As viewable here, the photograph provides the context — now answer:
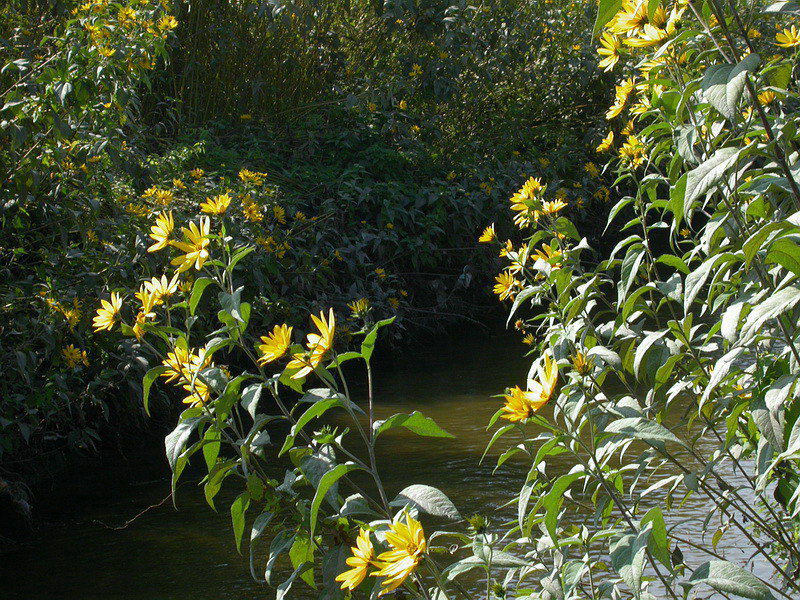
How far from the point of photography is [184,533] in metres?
3.64

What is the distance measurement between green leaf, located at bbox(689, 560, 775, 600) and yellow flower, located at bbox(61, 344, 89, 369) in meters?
3.07

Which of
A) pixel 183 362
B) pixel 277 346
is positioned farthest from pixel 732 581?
pixel 183 362

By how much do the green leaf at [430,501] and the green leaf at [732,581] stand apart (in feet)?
1.17


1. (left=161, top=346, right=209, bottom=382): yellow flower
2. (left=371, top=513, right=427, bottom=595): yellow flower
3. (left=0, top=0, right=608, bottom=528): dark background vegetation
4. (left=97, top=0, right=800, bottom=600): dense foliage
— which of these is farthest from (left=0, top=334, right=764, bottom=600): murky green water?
(left=371, top=513, right=427, bottom=595): yellow flower

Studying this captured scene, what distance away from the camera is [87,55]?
3.51 meters

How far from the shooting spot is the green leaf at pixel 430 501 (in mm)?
1341

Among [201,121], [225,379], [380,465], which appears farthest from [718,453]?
[201,121]

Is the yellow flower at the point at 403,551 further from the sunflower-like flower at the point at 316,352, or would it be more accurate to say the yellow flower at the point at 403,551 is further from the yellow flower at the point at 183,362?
the yellow flower at the point at 183,362

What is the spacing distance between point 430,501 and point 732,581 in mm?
448

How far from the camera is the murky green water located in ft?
10.3

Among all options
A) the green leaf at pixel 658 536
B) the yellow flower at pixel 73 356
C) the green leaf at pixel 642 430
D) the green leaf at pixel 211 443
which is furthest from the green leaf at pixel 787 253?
the yellow flower at pixel 73 356

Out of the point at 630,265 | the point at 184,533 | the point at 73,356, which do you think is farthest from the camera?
Answer: the point at 73,356

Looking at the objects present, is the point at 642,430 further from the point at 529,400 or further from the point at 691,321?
the point at 691,321

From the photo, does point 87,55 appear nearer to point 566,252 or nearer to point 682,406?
point 566,252
